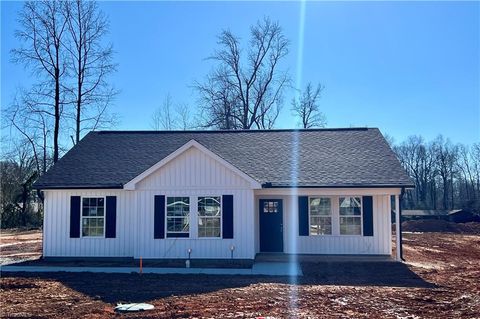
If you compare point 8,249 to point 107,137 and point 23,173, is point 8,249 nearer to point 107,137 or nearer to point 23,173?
point 107,137

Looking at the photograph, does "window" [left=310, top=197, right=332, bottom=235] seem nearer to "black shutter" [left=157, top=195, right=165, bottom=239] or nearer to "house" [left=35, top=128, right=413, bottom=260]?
"house" [left=35, top=128, right=413, bottom=260]

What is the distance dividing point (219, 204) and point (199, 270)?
262 centimetres

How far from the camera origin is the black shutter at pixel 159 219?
16.6 metres

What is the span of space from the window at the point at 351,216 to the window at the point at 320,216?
482mm

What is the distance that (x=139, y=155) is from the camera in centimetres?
1991

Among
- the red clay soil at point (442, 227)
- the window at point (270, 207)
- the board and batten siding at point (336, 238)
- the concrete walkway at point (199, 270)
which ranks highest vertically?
the window at point (270, 207)

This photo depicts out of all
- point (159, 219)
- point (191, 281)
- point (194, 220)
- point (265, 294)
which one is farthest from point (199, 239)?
point (265, 294)

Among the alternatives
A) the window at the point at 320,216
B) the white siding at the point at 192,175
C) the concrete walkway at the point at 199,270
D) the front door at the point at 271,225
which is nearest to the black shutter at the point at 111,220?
the white siding at the point at 192,175

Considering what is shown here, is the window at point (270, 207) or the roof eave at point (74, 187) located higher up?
the roof eave at point (74, 187)

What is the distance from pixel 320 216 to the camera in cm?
1761

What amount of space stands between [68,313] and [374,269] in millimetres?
9785

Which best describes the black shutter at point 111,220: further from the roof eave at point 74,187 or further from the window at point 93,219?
the roof eave at point 74,187

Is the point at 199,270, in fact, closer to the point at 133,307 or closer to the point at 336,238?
the point at 133,307

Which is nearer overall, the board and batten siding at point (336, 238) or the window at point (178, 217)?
the window at point (178, 217)
